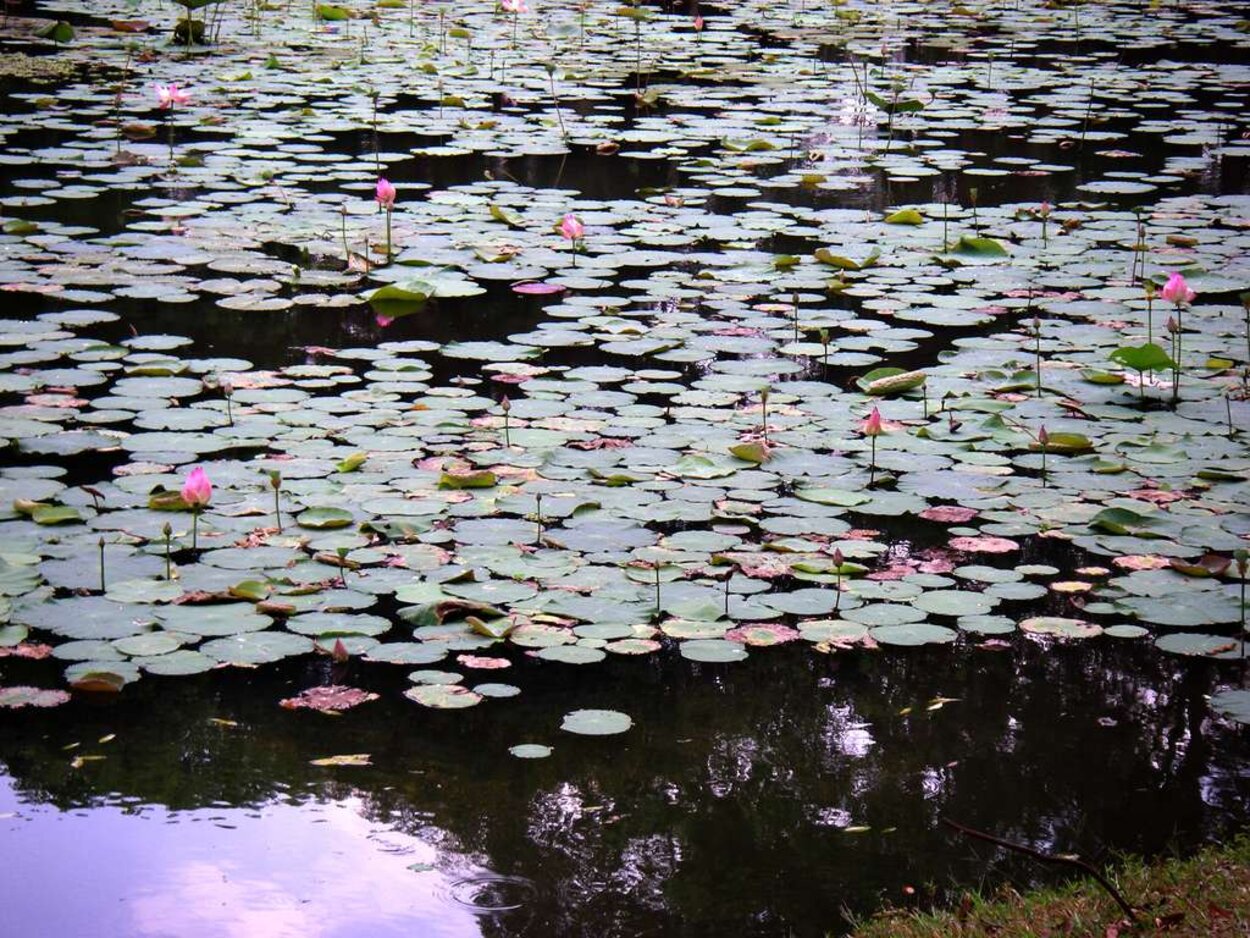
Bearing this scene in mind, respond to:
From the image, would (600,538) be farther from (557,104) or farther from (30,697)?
(557,104)

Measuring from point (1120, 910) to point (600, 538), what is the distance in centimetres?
157

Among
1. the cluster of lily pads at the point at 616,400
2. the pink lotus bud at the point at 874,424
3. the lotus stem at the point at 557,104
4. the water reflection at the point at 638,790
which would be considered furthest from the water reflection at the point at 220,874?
the lotus stem at the point at 557,104

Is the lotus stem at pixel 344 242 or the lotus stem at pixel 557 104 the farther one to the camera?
the lotus stem at pixel 557 104

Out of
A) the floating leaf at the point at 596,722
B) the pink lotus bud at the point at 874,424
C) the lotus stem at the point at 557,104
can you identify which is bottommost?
the floating leaf at the point at 596,722

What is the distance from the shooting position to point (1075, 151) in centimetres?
794

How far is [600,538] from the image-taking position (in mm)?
3428

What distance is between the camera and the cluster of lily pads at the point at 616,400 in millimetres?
3121

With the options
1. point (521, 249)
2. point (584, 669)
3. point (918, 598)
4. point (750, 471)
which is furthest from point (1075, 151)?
point (584, 669)

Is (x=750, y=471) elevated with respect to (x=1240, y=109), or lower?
lower

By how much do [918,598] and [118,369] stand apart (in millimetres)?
2574

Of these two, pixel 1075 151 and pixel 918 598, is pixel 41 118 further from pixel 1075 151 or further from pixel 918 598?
pixel 918 598

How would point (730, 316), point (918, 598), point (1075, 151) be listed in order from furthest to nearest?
point (1075, 151)
point (730, 316)
point (918, 598)

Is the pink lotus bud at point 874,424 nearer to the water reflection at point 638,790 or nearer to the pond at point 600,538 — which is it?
the pond at point 600,538

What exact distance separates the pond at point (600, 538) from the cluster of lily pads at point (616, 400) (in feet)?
0.06
